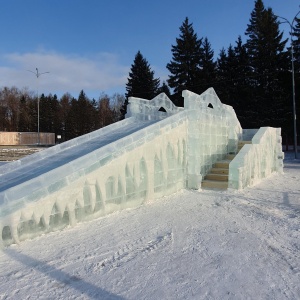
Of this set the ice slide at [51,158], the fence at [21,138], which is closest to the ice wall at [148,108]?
the ice slide at [51,158]

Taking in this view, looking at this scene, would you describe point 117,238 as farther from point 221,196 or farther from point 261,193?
point 261,193

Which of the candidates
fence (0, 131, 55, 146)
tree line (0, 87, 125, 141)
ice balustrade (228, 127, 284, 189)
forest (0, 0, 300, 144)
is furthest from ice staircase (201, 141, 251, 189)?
tree line (0, 87, 125, 141)

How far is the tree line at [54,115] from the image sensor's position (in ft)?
188

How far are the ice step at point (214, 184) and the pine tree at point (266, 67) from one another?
81.7 feet

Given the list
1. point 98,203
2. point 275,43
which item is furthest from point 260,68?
point 98,203

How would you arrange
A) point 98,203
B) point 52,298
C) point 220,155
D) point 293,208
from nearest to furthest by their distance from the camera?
point 52,298
point 98,203
point 293,208
point 220,155

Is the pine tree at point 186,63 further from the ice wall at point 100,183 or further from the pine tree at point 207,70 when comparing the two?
the ice wall at point 100,183

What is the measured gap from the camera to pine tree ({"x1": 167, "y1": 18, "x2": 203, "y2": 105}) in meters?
38.3

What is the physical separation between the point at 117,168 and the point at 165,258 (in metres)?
2.83

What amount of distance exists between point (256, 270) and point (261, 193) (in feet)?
16.4

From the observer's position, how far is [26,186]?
5.05 meters

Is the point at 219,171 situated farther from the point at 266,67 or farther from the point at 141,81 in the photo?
the point at 141,81

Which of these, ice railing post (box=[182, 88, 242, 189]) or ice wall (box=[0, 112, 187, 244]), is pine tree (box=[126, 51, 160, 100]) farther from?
ice wall (box=[0, 112, 187, 244])

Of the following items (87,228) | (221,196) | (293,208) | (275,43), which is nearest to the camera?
(87,228)
